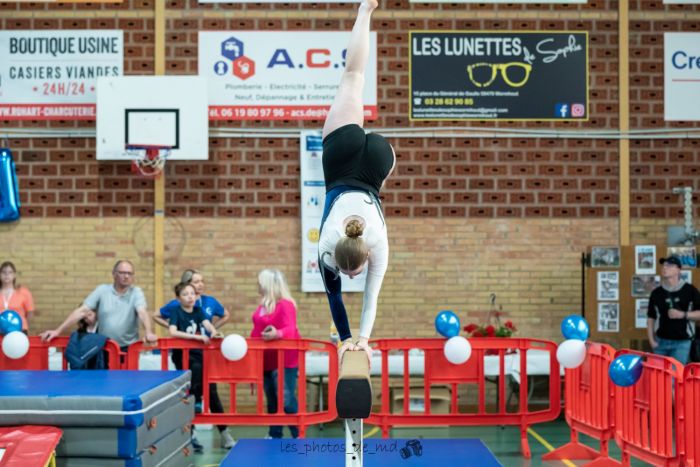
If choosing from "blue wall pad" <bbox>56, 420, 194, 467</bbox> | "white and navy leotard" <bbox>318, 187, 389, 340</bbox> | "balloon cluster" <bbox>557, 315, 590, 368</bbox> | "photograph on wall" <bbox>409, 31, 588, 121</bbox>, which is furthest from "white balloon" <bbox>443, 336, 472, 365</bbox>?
"photograph on wall" <bbox>409, 31, 588, 121</bbox>

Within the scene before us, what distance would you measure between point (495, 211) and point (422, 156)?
3.50 feet

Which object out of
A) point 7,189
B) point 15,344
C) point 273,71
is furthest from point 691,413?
point 7,189

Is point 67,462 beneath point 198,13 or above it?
beneath

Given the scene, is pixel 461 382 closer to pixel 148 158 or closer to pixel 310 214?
pixel 310 214

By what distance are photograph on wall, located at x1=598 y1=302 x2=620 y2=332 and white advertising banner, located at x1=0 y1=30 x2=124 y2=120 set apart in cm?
605

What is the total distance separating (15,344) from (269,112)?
13.8 feet

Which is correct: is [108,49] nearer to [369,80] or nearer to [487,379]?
[369,80]

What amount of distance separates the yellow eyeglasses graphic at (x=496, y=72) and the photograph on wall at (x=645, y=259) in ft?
7.67

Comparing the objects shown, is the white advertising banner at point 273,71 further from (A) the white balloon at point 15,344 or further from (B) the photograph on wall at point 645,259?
(A) the white balloon at point 15,344

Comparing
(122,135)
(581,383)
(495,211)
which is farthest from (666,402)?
(122,135)

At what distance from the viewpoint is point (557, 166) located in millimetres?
10547

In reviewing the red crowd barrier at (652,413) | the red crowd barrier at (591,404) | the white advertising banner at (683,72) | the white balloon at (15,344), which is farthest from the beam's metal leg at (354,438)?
the white advertising banner at (683,72)

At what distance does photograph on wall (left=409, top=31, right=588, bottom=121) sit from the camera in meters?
10.5

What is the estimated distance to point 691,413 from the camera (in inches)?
225
